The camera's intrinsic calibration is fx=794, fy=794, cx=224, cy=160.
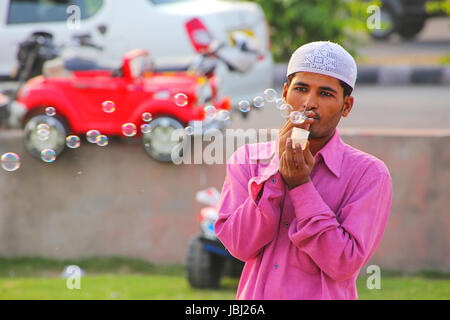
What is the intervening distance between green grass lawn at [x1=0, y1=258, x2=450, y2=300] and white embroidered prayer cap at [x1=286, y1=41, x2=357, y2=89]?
318 centimetres

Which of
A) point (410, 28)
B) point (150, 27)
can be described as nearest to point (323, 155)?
point (150, 27)

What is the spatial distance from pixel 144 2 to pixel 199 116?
7.42 feet

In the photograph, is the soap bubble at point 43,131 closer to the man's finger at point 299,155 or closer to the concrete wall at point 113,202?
the concrete wall at point 113,202

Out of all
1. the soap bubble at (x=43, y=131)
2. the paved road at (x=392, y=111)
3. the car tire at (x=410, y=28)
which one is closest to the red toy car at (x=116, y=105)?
the soap bubble at (x=43, y=131)

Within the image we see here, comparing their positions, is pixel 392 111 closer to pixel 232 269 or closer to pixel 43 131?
pixel 232 269

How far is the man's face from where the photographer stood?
7.07ft

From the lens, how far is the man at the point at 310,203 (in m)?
2.09

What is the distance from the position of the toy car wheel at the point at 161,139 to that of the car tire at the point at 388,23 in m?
9.76

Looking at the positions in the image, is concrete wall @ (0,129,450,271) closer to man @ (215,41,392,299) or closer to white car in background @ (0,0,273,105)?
white car in background @ (0,0,273,105)

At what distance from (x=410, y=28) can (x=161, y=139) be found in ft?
38.1

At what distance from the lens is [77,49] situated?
681 centimetres

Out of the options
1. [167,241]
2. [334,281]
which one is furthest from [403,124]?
[334,281]

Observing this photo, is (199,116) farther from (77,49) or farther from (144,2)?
(144,2)

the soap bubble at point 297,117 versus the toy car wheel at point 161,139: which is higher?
the soap bubble at point 297,117
